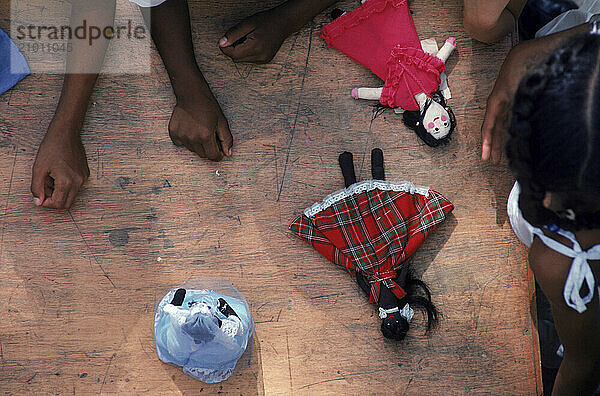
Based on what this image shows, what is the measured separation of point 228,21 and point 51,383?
96 cm

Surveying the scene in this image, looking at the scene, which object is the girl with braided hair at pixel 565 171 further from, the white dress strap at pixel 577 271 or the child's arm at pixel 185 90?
the child's arm at pixel 185 90

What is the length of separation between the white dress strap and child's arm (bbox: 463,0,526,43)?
0.54 m

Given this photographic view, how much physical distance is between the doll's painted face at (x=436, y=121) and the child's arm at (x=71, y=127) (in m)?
0.81

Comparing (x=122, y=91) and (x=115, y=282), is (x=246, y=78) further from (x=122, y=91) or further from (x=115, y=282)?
(x=115, y=282)

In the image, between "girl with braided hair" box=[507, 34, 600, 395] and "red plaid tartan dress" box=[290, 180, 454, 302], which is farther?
"red plaid tartan dress" box=[290, 180, 454, 302]

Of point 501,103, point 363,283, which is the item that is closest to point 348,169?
point 363,283

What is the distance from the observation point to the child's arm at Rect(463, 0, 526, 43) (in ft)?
3.74

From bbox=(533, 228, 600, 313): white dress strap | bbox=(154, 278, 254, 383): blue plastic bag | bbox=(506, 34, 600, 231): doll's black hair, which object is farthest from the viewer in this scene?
bbox=(154, 278, 254, 383): blue plastic bag

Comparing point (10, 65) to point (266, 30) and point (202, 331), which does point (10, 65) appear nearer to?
point (266, 30)

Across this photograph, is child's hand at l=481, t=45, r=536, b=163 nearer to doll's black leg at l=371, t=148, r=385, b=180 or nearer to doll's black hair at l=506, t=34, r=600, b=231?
doll's black leg at l=371, t=148, r=385, b=180

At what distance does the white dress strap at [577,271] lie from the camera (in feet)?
2.88

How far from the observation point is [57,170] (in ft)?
3.84

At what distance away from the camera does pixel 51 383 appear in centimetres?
114

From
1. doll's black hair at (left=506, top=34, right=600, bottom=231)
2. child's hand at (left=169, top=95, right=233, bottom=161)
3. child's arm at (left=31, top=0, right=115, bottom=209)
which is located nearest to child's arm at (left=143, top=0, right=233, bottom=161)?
child's hand at (left=169, top=95, right=233, bottom=161)
